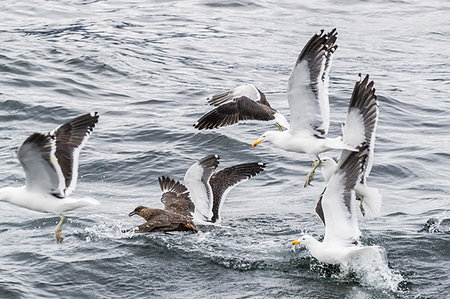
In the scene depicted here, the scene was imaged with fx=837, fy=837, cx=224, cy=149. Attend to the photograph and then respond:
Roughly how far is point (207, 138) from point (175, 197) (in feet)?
12.1

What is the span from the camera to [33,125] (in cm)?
1661

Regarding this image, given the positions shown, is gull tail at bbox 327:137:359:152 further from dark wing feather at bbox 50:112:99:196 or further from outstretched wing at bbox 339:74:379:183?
dark wing feather at bbox 50:112:99:196

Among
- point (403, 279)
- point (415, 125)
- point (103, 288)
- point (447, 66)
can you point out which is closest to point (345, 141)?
point (403, 279)

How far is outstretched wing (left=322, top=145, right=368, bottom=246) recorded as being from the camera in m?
9.32

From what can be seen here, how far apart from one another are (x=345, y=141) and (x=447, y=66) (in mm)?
14195

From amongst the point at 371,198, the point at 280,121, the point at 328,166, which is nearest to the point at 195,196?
the point at 280,121

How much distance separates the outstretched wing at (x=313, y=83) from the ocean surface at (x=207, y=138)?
173 centimetres

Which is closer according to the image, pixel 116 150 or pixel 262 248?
pixel 262 248

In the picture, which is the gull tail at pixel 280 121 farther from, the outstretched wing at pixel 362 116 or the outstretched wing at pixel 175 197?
the outstretched wing at pixel 175 197

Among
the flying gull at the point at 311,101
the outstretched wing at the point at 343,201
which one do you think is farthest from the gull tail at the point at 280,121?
the outstretched wing at the point at 343,201

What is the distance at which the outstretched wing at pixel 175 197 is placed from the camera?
40.7 feet

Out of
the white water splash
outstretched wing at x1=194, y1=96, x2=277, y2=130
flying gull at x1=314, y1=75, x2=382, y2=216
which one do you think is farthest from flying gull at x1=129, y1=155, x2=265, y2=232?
flying gull at x1=314, y1=75, x2=382, y2=216

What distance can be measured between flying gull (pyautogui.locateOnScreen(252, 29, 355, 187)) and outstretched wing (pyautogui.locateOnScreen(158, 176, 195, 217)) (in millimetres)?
1934

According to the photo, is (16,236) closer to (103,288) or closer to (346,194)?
(103,288)
